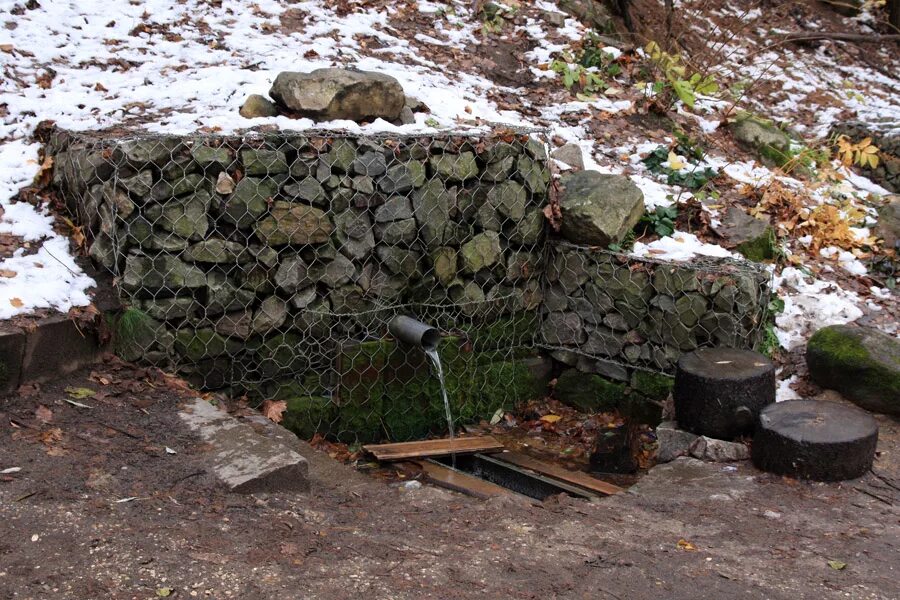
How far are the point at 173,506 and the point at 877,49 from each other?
11.4 m

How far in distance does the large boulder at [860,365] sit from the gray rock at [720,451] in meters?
0.86

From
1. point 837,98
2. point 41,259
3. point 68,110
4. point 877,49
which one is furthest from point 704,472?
point 877,49

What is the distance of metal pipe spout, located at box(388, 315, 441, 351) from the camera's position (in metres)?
4.87

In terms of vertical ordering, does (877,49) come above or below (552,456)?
above

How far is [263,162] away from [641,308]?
2569mm

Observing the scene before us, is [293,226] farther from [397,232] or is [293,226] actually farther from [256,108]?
[256,108]

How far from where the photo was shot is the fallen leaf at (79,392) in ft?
13.1

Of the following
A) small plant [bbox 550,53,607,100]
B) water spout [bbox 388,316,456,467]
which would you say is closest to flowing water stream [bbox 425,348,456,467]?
water spout [bbox 388,316,456,467]

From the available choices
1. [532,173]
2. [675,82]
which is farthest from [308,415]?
[675,82]

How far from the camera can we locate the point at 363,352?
5078mm

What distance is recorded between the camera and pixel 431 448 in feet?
16.5

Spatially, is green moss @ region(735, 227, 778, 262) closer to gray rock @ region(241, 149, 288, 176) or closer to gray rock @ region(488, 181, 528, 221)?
gray rock @ region(488, 181, 528, 221)

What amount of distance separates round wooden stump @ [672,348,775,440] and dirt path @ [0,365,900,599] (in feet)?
1.13

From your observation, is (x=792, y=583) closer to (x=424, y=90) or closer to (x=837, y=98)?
(x=424, y=90)
